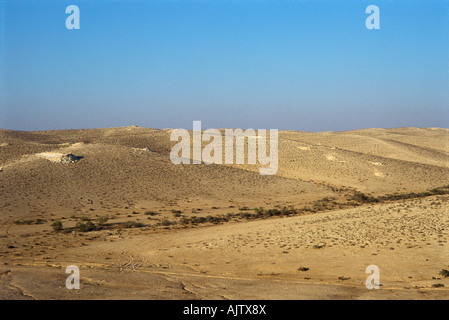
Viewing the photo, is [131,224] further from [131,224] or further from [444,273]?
[444,273]

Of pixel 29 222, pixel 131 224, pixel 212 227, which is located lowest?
pixel 212 227

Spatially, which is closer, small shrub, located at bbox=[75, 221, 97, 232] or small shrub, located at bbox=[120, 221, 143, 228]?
small shrub, located at bbox=[75, 221, 97, 232]

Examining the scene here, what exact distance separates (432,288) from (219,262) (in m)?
7.07

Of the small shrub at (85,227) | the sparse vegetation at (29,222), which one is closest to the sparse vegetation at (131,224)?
the small shrub at (85,227)

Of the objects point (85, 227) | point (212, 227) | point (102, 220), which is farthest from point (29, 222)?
point (212, 227)

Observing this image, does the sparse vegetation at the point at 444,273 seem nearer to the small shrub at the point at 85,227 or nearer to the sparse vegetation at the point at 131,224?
the sparse vegetation at the point at 131,224

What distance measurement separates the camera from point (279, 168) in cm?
4784

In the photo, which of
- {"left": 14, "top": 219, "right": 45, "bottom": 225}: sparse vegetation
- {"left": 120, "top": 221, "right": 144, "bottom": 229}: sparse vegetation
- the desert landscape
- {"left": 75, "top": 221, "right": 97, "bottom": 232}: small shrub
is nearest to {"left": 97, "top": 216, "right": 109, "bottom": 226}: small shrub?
the desert landscape

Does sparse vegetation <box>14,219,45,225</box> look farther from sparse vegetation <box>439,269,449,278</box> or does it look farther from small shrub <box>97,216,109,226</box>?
sparse vegetation <box>439,269,449,278</box>

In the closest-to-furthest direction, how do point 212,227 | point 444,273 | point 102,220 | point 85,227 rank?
point 444,273, point 85,227, point 212,227, point 102,220

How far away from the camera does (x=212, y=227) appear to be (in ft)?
77.9

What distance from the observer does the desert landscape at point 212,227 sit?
1220 centimetres

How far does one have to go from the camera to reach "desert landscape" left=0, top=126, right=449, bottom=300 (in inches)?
480

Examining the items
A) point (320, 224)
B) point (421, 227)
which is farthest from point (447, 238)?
point (320, 224)
